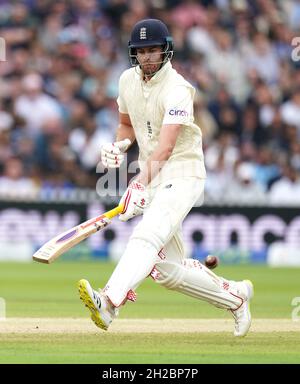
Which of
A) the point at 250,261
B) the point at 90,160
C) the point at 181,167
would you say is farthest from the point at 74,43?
the point at 181,167

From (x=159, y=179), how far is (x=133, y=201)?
42cm

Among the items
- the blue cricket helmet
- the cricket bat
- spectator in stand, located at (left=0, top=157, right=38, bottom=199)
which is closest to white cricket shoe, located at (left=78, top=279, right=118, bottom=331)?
the cricket bat

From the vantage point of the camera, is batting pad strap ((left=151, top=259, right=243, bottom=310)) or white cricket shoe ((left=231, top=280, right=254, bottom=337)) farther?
white cricket shoe ((left=231, top=280, right=254, bottom=337))

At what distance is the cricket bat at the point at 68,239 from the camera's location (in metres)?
5.84

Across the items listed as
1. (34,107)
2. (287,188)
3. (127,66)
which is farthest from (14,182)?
(287,188)

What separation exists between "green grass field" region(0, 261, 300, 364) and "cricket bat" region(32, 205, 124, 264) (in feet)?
1.58

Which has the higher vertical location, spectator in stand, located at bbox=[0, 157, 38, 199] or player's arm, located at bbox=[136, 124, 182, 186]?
spectator in stand, located at bbox=[0, 157, 38, 199]

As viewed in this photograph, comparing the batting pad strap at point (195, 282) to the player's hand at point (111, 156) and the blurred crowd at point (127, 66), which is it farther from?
the blurred crowd at point (127, 66)

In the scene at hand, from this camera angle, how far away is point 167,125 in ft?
20.0

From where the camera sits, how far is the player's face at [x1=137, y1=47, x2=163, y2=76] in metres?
6.22

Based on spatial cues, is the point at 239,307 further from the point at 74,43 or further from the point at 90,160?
the point at 74,43

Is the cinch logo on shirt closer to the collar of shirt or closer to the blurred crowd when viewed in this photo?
the collar of shirt

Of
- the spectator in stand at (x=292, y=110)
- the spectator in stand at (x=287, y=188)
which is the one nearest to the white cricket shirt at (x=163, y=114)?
the spectator in stand at (x=287, y=188)

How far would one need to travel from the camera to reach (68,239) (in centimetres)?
601
